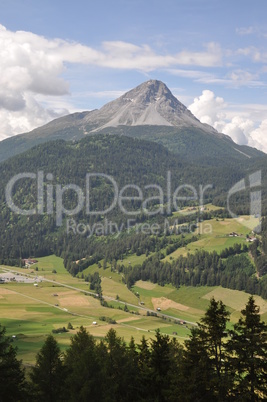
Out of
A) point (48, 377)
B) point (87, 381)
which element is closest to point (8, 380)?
point (48, 377)

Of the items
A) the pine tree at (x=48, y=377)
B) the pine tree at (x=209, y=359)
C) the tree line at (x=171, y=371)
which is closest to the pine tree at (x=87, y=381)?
the tree line at (x=171, y=371)

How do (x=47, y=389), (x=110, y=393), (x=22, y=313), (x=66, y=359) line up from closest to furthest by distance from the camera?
(x=110, y=393), (x=47, y=389), (x=66, y=359), (x=22, y=313)

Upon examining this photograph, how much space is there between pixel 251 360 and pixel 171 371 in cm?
1196

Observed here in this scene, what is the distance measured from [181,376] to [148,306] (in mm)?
162879

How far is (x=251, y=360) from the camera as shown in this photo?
36375mm

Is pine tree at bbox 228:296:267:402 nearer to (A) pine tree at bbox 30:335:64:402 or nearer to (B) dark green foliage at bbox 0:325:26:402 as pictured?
(A) pine tree at bbox 30:335:64:402

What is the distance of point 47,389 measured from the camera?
45.2 meters

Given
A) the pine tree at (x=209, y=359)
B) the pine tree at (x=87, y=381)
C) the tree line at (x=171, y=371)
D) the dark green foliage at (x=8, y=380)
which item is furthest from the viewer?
the dark green foliage at (x=8, y=380)

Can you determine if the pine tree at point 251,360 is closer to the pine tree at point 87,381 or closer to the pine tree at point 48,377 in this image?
the pine tree at point 87,381

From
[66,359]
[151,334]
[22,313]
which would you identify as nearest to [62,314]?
[22,313]

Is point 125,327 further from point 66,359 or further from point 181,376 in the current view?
point 181,376

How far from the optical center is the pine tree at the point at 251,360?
36500 millimetres

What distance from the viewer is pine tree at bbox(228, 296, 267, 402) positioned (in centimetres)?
3650

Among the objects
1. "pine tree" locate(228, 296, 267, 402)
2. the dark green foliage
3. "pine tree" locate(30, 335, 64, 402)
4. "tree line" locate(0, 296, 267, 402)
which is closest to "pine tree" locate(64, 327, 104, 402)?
"tree line" locate(0, 296, 267, 402)
